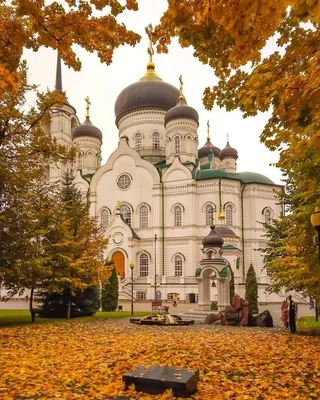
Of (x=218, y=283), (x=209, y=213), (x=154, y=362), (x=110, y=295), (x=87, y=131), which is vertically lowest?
(x=154, y=362)

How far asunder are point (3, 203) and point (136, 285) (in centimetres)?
2800

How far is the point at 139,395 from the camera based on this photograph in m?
5.91

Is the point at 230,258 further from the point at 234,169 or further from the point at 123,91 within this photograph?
the point at 123,91

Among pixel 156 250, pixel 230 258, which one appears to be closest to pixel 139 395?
pixel 230 258

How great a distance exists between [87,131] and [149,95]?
874cm

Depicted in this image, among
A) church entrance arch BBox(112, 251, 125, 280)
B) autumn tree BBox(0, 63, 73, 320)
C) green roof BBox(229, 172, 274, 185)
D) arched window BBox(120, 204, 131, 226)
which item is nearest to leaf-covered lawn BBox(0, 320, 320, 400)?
autumn tree BBox(0, 63, 73, 320)

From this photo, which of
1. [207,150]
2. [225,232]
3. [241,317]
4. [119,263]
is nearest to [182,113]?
[207,150]

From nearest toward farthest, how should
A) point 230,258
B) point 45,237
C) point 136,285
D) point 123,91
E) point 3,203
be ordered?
point 3,203, point 45,237, point 230,258, point 136,285, point 123,91

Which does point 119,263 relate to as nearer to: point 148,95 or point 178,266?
point 178,266

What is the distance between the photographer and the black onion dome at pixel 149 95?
164ft

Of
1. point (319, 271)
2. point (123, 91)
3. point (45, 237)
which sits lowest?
point (319, 271)

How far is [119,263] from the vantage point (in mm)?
42469

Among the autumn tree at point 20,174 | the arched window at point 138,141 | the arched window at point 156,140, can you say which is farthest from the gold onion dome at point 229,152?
the autumn tree at point 20,174

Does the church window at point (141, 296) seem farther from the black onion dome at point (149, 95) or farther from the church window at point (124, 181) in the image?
the black onion dome at point (149, 95)
